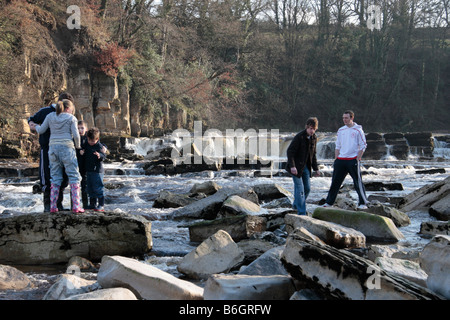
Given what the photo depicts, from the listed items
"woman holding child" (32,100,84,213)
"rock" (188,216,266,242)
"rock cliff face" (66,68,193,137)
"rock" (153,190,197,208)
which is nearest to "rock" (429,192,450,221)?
"rock" (188,216,266,242)

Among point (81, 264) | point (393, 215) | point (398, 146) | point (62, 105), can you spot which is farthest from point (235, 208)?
point (398, 146)

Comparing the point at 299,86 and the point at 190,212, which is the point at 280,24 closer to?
the point at 299,86

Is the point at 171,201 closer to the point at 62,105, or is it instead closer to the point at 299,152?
the point at 299,152

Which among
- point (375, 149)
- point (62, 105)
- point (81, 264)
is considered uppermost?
point (62, 105)

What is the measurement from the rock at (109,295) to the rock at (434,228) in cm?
470

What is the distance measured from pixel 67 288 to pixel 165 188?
9036 millimetres

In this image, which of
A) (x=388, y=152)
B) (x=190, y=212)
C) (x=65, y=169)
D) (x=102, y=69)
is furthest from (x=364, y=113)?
(x=65, y=169)

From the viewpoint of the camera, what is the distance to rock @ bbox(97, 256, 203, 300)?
3.30m

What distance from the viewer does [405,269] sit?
11.8ft

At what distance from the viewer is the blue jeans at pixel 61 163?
5.39 metres

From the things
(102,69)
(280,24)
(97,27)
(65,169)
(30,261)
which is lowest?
(30,261)

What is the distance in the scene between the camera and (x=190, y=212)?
7.64 m

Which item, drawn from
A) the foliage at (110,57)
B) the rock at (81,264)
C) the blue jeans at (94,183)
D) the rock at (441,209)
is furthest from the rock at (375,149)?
the rock at (81,264)
